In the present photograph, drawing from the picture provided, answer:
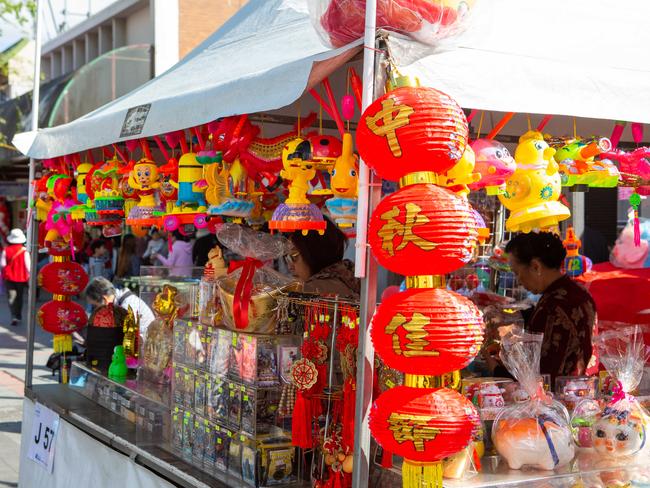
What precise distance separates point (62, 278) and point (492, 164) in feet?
12.2

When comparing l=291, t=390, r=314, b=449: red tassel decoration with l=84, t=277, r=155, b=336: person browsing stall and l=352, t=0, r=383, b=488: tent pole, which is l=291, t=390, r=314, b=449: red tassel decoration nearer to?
l=352, t=0, r=383, b=488: tent pole

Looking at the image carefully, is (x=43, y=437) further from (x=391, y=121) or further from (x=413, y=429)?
(x=391, y=121)

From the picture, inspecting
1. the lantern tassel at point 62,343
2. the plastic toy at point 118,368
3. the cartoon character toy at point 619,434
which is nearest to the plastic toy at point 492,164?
the cartoon character toy at point 619,434

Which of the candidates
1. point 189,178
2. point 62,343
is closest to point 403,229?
point 189,178

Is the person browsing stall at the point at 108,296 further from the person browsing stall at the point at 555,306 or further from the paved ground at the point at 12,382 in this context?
the person browsing stall at the point at 555,306

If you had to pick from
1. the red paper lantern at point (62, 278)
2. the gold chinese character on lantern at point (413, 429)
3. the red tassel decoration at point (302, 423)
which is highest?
the red paper lantern at point (62, 278)

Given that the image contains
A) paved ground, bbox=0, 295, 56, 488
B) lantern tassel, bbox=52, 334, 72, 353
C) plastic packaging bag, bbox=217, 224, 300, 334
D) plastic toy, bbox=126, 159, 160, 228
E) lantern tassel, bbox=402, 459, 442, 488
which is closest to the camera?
lantern tassel, bbox=402, 459, 442, 488

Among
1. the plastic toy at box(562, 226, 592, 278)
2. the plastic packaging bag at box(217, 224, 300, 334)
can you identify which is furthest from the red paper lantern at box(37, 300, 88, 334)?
the plastic toy at box(562, 226, 592, 278)

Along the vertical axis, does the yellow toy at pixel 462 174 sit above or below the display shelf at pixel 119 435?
above

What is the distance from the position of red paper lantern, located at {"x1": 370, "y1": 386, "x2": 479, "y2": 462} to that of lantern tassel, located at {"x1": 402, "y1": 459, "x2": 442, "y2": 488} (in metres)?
0.06

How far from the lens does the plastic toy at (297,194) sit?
10.1ft

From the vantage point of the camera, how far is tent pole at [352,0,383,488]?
95.7 inches

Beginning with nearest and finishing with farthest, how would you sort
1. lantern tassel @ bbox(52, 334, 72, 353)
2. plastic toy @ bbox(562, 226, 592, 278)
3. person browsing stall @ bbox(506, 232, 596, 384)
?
person browsing stall @ bbox(506, 232, 596, 384) < plastic toy @ bbox(562, 226, 592, 278) < lantern tassel @ bbox(52, 334, 72, 353)

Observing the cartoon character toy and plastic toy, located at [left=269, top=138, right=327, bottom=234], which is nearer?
the cartoon character toy
